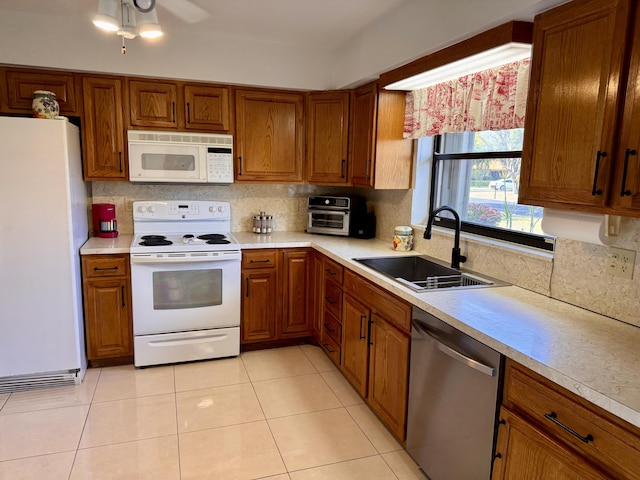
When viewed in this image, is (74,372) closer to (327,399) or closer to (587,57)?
(327,399)

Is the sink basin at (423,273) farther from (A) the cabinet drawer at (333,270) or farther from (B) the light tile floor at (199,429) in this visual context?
(B) the light tile floor at (199,429)

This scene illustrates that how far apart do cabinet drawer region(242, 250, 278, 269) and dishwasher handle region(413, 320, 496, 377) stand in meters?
1.56

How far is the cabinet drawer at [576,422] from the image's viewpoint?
3.68ft

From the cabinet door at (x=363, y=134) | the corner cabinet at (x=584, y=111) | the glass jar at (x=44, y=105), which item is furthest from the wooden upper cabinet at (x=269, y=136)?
the corner cabinet at (x=584, y=111)

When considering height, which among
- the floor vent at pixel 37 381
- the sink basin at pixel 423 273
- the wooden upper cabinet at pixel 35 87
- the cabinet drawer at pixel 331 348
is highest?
the wooden upper cabinet at pixel 35 87

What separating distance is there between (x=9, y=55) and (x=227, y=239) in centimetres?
188

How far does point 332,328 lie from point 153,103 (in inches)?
84.5

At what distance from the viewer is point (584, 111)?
1510 millimetres

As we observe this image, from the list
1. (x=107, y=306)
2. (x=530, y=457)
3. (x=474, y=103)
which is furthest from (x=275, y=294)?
(x=530, y=457)

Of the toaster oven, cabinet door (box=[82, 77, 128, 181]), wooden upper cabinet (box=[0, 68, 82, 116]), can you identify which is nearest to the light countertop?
the toaster oven

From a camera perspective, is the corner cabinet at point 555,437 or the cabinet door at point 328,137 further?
the cabinet door at point 328,137

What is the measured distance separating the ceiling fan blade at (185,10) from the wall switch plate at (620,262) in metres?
2.62

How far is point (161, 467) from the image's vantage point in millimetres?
2096

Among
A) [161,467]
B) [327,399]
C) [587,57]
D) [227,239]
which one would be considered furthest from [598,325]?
[227,239]
